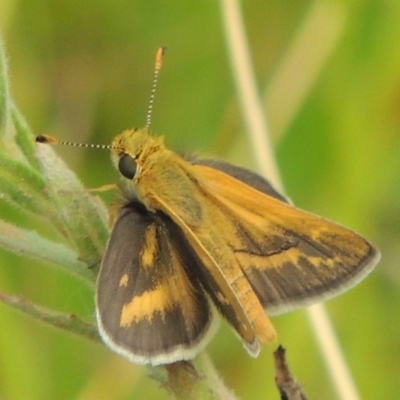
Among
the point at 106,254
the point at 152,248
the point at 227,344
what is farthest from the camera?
the point at 227,344

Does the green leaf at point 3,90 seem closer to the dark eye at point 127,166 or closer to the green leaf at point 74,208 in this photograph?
the green leaf at point 74,208

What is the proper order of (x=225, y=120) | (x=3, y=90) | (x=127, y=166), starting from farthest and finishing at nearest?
(x=225, y=120) < (x=127, y=166) < (x=3, y=90)

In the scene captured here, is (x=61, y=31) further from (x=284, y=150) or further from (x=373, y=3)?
(x=373, y=3)

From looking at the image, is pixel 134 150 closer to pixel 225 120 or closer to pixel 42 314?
pixel 42 314

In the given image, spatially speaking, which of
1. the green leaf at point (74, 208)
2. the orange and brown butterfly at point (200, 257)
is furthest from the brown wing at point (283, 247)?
the green leaf at point (74, 208)

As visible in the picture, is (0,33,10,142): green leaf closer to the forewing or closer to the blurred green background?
the forewing

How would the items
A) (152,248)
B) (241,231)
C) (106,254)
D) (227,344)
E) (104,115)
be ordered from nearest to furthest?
(106,254), (152,248), (241,231), (227,344), (104,115)

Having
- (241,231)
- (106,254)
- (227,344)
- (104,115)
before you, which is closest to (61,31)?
(104,115)

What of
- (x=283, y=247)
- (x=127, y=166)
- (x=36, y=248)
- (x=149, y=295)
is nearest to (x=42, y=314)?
(x=36, y=248)
